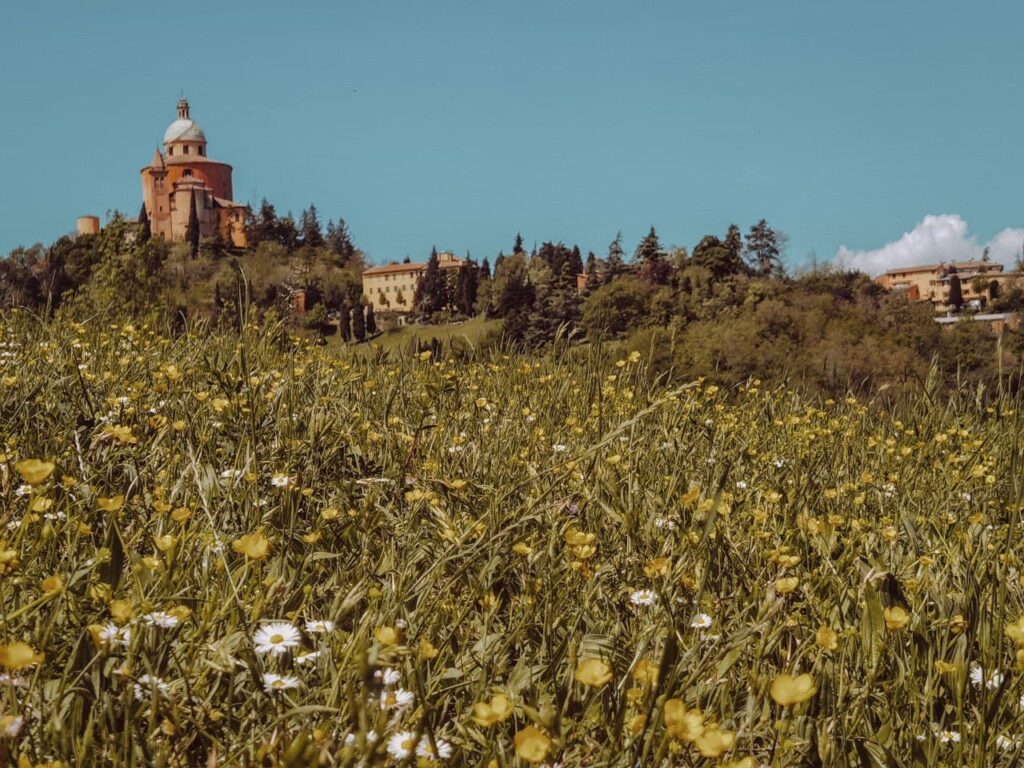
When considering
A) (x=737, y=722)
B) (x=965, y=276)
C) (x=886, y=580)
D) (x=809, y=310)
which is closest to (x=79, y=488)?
(x=737, y=722)

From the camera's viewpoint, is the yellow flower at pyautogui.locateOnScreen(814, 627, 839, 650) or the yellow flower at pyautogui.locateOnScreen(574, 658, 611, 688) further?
the yellow flower at pyautogui.locateOnScreen(814, 627, 839, 650)

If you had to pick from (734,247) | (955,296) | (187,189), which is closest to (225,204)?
(187,189)

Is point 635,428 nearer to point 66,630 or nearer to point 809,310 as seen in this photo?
point 66,630

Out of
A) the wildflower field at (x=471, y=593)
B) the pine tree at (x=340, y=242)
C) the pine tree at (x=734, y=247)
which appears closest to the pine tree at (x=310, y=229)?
the pine tree at (x=340, y=242)

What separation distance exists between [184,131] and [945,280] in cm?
10816

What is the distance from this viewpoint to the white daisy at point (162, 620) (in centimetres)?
140

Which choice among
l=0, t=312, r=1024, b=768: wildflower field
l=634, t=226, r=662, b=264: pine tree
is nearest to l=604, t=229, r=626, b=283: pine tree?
l=634, t=226, r=662, b=264: pine tree

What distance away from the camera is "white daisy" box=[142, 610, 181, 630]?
4.60 ft

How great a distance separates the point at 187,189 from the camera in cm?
11706

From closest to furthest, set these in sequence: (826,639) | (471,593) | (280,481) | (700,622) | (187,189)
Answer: (826,639), (700,622), (471,593), (280,481), (187,189)

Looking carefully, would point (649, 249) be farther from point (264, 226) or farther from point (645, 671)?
point (645, 671)

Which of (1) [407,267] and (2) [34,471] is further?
(1) [407,267]

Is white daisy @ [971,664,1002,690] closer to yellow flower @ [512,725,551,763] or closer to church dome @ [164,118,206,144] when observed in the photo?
yellow flower @ [512,725,551,763]

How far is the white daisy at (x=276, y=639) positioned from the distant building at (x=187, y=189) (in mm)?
121201
